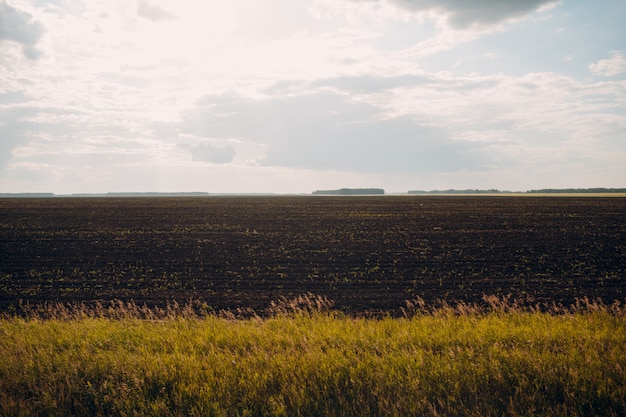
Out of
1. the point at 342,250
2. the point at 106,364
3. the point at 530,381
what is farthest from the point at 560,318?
the point at 342,250

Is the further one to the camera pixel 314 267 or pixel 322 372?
pixel 314 267

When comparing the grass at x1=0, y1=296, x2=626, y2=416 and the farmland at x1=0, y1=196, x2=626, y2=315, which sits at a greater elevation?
the grass at x1=0, y1=296, x2=626, y2=416

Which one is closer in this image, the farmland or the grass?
the grass

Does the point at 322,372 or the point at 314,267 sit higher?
the point at 322,372

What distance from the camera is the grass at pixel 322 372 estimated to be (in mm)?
4812

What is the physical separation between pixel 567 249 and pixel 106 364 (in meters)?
23.7

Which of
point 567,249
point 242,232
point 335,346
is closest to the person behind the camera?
point 335,346

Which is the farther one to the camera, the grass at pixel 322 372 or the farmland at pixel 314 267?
the farmland at pixel 314 267

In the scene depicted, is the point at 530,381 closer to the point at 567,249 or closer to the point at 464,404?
the point at 464,404

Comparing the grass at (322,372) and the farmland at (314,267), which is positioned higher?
the grass at (322,372)

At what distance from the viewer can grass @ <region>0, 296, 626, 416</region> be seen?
189 inches

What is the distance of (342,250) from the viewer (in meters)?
21.4

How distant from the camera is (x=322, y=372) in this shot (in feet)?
18.2

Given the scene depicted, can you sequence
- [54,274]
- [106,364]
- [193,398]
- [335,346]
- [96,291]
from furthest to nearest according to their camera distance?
[54,274], [96,291], [335,346], [106,364], [193,398]
